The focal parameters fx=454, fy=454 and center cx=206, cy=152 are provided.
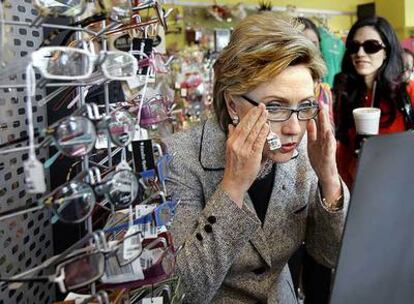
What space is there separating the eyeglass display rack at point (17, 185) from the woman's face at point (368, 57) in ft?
6.06

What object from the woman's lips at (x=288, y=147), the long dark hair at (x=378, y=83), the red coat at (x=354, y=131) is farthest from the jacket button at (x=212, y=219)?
the long dark hair at (x=378, y=83)

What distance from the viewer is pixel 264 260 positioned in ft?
3.41

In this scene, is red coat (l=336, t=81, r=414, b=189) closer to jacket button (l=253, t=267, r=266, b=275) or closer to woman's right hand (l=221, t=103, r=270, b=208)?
jacket button (l=253, t=267, r=266, b=275)

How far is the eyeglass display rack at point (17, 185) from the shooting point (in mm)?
814

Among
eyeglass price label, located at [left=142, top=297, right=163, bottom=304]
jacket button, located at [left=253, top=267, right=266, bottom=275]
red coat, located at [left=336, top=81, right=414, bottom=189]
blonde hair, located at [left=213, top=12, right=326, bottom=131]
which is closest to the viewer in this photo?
eyeglass price label, located at [left=142, top=297, right=163, bottom=304]

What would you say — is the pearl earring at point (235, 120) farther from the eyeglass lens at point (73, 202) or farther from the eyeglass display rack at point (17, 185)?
the eyeglass lens at point (73, 202)

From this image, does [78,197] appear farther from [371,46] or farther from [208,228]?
[371,46]

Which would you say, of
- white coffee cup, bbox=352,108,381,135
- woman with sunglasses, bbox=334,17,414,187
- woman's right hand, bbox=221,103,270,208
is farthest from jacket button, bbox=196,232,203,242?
woman with sunglasses, bbox=334,17,414,187

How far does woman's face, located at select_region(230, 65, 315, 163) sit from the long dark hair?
4.59 ft

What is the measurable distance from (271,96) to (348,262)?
0.46 m

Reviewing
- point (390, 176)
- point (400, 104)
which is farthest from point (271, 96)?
point (400, 104)

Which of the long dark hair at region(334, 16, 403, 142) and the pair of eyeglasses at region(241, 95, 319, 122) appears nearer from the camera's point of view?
the pair of eyeglasses at region(241, 95, 319, 122)

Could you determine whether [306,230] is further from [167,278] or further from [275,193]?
[167,278]

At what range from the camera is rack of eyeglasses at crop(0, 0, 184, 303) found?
0.53m
